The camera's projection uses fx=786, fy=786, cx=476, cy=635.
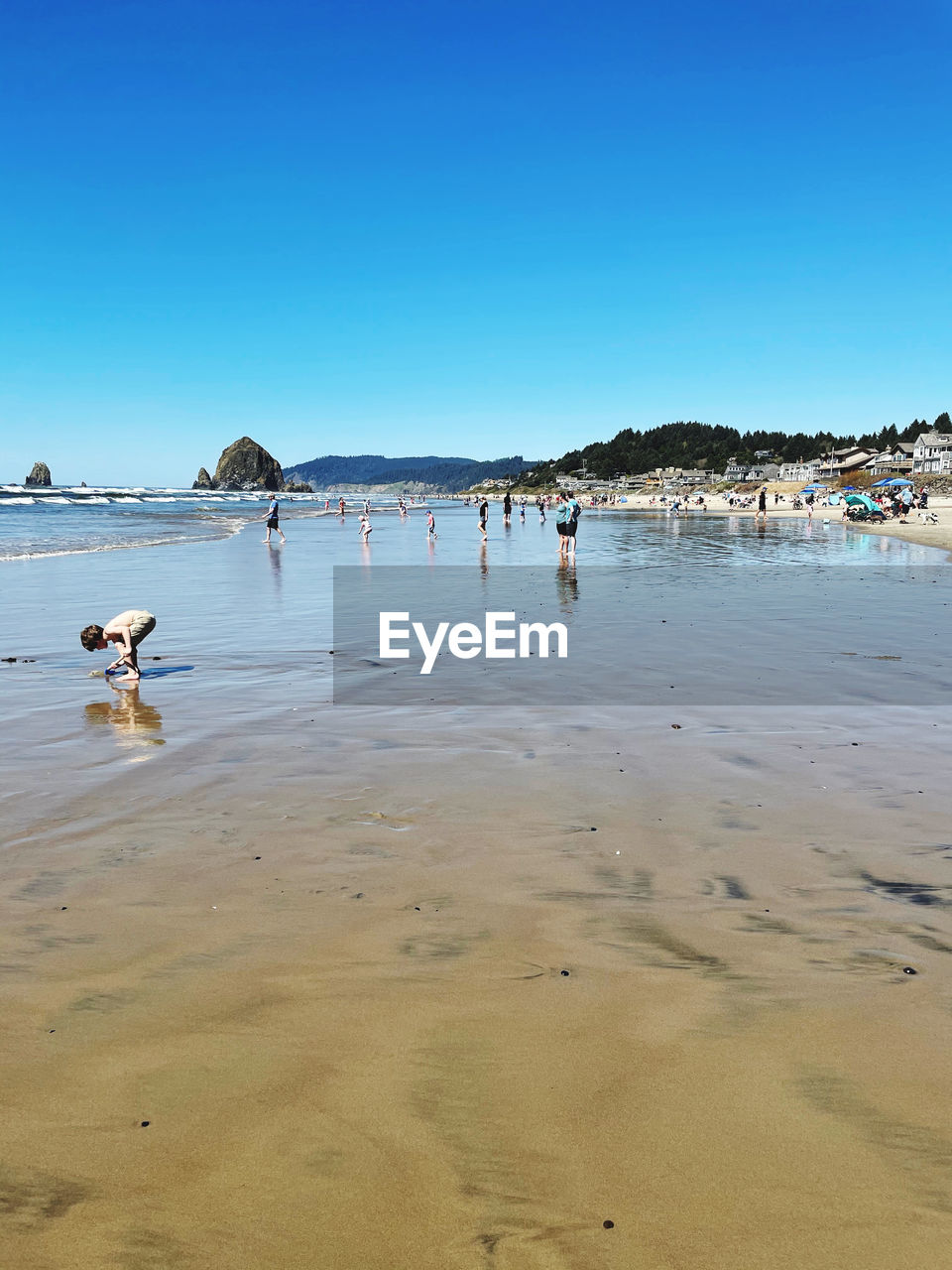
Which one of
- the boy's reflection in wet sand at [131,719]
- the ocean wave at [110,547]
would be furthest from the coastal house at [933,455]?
the boy's reflection in wet sand at [131,719]

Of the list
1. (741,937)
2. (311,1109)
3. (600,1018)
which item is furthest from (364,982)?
(741,937)

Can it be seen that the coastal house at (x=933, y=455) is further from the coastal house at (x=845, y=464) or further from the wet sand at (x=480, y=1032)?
the wet sand at (x=480, y=1032)

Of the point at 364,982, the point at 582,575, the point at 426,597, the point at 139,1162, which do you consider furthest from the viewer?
the point at 582,575

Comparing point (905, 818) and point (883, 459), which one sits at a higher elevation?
point (883, 459)

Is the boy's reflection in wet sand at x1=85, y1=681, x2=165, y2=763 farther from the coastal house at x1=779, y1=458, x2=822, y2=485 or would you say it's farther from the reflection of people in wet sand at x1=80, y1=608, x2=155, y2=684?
the coastal house at x1=779, y1=458, x2=822, y2=485

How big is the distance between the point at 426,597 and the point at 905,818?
1504cm

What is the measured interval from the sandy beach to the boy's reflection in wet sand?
591 millimetres

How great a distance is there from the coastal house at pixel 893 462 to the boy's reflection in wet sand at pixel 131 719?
182 meters

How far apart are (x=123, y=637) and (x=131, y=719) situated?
2.42 meters

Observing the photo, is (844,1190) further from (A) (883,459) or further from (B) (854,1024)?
(A) (883,459)

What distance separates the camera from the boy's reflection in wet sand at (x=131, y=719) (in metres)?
7.66

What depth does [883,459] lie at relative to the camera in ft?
562

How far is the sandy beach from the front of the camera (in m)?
2.49

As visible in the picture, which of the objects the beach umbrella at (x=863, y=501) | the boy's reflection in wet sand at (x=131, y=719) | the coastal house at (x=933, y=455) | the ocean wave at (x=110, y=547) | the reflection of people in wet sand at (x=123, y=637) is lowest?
the boy's reflection in wet sand at (x=131, y=719)
